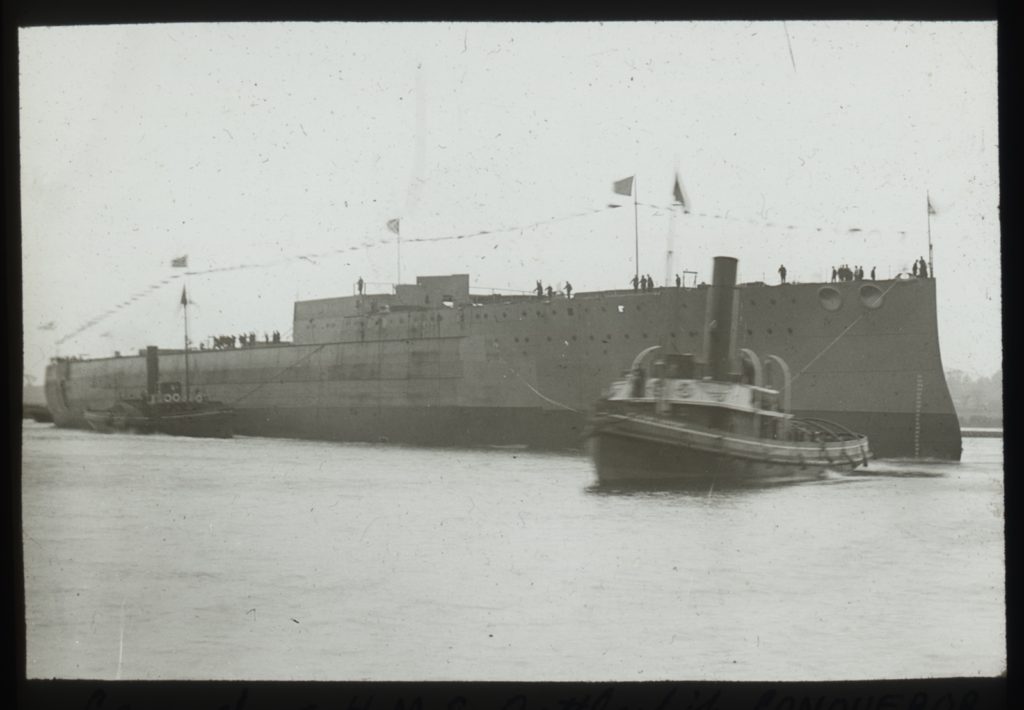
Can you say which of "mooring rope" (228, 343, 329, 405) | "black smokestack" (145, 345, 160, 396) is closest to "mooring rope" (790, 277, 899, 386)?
"mooring rope" (228, 343, 329, 405)

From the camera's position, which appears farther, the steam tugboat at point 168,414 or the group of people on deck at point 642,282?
the steam tugboat at point 168,414

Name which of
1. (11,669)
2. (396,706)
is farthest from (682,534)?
(11,669)

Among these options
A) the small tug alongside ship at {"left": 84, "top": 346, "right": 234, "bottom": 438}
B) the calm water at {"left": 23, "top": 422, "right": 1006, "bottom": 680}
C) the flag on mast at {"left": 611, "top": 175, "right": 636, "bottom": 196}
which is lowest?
the calm water at {"left": 23, "top": 422, "right": 1006, "bottom": 680}

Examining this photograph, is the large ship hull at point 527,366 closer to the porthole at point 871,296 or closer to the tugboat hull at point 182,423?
the porthole at point 871,296

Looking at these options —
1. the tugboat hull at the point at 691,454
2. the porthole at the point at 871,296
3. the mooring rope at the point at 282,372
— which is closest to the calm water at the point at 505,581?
the tugboat hull at the point at 691,454

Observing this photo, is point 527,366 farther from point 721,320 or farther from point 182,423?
point 182,423

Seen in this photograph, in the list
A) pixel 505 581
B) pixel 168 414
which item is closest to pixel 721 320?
pixel 505 581

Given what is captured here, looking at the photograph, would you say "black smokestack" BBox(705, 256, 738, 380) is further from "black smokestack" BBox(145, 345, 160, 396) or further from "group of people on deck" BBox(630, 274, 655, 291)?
"black smokestack" BBox(145, 345, 160, 396)
